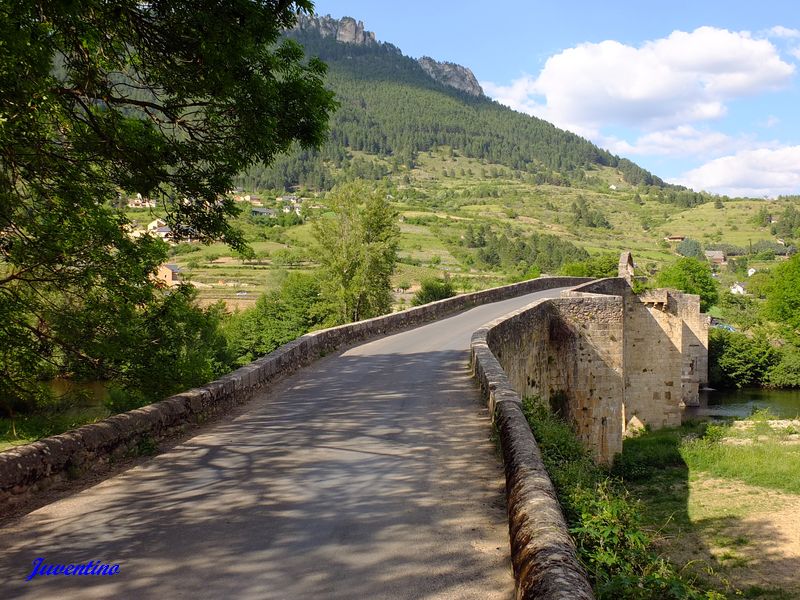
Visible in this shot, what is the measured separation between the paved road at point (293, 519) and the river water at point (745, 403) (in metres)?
32.7

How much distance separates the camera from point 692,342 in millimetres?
38094

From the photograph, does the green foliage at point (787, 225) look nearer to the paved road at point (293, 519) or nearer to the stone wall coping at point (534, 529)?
the paved road at point (293, 519)

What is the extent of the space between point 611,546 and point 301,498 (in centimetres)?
253

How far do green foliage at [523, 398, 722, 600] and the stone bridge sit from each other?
0.46 metres

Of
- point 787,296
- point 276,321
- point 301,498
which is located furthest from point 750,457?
point 276,321

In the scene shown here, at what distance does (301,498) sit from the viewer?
17.8 ft

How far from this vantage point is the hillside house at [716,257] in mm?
115569

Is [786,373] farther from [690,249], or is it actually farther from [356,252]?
[690,249]

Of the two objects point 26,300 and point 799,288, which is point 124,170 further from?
point 799,288

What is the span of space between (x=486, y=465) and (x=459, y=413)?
242 cm

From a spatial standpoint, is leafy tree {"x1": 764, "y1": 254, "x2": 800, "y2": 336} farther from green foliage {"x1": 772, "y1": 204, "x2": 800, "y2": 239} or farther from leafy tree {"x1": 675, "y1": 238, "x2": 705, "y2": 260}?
green foliage {"x1": 772, "y1": 204, "x2": 800, "y2": 239}

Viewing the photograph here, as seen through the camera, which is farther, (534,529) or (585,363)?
(585,363)

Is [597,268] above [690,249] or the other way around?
the other way around

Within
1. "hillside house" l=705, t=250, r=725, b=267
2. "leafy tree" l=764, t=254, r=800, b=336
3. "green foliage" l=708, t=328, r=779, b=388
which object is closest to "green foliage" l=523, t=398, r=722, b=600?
"leafy tree" l=764, t=254, r=800, b=336
